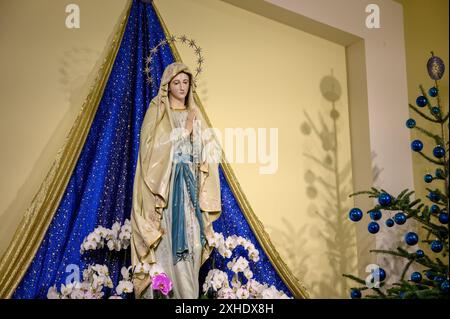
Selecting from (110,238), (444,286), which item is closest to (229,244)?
(110,238)

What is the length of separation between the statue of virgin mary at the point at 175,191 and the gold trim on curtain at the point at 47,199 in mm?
423

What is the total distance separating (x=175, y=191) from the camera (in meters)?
2.99

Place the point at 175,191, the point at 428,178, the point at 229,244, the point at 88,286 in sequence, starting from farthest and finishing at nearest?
the point at 428,178, the point at 229,244, the point at 175,191, the point at 88,286

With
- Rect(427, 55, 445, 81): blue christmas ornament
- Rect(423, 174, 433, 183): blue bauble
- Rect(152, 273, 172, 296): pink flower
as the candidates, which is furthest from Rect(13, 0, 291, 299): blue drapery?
Rect(427, 55, 445, 81): blue christmas ornament

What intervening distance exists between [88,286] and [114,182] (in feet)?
2.32

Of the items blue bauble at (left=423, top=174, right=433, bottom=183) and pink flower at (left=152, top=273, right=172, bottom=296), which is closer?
pink flower at (left=152, top=273, right=172, bottom=296)

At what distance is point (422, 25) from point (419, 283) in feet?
7.58

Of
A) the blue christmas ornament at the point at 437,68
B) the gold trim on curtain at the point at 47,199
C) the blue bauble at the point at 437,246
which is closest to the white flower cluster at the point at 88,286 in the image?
the gold trim on curtain at the point at 47,199

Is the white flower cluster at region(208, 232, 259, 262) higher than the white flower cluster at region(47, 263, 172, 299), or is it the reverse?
the white flower cluster at region(208, 232, 259, 262)

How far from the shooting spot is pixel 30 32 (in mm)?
3414

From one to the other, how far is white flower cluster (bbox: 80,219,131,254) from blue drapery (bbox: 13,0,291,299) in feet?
0.30

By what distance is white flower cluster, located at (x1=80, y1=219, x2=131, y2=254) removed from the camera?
300 centimetres

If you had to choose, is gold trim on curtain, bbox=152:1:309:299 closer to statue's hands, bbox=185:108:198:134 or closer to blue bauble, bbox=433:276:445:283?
statue's hands, bbox=185:108:198:134

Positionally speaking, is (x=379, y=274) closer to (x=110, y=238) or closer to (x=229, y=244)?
(x=229, y=244)
